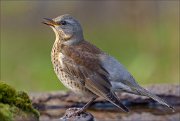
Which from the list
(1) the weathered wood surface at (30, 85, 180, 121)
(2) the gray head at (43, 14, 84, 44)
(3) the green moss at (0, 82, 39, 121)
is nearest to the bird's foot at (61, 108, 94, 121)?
(3) the green moss at (0, 82, 39, 121)

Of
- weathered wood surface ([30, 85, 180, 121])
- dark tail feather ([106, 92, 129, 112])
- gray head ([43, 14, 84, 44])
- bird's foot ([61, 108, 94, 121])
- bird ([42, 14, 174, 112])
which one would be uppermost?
gray head ([43, 14, 84, 44])

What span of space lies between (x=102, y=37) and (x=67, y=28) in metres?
7.88

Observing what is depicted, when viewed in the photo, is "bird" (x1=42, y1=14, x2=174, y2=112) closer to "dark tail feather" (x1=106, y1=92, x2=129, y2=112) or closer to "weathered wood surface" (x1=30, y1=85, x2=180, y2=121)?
"dark tail feather" (x1=106, y1=92, x2=129, y2=112)

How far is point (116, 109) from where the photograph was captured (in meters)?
9.69

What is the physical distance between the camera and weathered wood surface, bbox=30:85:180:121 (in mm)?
9219

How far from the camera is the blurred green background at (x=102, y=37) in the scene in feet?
45.2

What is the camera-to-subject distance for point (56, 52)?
925cm

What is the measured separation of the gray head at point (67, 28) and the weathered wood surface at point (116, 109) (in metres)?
0.64

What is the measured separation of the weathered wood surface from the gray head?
2.09 ft

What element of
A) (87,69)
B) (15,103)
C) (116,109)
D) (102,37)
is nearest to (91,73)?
(87,69)

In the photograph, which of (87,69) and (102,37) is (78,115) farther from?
(102,37)

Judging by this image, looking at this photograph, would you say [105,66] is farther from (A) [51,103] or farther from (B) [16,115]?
(B) [16,115]

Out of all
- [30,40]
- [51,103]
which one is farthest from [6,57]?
[51,103]

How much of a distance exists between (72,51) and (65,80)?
1.07 ft
